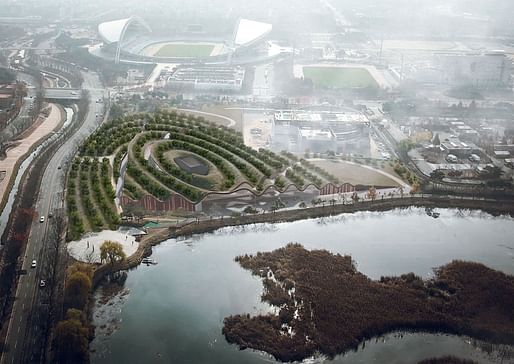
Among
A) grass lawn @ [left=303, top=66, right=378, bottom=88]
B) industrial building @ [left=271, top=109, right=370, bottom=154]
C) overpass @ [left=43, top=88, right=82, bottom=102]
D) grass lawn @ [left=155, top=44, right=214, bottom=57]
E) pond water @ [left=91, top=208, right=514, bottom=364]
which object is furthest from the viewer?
grass lawn @ [left=155, top=44, right=214, bottom=57]

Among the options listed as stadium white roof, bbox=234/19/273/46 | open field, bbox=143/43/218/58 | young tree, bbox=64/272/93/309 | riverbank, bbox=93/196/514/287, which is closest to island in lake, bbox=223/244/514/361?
riverbank, bbox=93/196/514/287

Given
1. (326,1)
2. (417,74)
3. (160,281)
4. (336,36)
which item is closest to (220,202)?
(160,281)

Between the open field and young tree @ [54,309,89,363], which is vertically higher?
the open field

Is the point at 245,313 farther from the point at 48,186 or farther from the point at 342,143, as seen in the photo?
the point at 342,143

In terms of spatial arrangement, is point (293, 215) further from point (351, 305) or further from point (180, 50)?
point (180, 50)

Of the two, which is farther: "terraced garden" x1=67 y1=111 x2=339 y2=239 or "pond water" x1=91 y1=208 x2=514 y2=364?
"terraced garden" x1=67 y1=111 x2=339 y2=239

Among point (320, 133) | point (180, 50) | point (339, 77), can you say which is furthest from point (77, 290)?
point (180, 50)

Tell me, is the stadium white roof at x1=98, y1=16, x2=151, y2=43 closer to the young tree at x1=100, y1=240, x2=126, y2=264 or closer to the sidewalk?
the sidewalk
